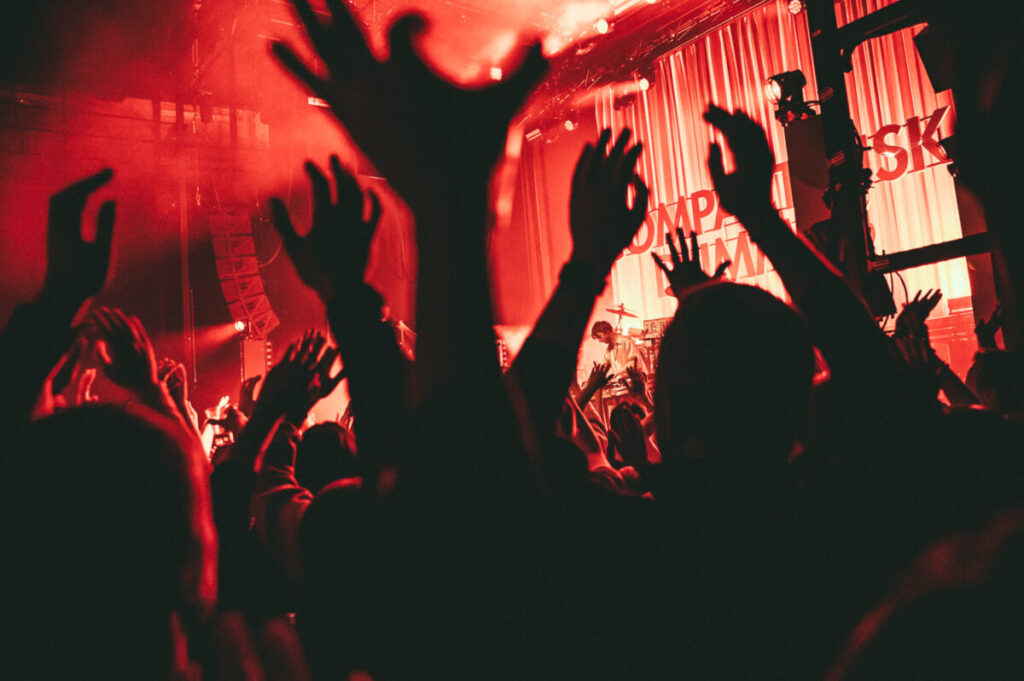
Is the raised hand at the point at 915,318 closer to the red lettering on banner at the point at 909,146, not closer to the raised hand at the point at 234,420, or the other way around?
the raised hand at the point at 234,420

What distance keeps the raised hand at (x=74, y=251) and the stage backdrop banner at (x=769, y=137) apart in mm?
4405

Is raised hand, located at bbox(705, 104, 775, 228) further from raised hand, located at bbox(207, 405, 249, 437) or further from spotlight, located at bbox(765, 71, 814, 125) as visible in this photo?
spotlight, located at bbox(765, 71, 814, 125)

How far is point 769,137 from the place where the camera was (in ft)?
24.5

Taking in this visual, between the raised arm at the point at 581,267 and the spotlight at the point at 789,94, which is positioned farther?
the spotlight at the point at 789,94

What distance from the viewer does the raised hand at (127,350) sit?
1632 millimetres

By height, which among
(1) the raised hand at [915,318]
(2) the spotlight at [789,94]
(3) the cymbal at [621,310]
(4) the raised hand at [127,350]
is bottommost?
(1) the raised hand at [915,318]

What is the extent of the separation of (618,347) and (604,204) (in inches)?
325

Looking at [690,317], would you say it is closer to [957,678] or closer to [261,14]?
[957,678]

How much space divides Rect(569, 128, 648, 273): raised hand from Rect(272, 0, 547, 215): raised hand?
1.06 ft

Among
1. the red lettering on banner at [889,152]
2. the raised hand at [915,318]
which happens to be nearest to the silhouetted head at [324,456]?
the raised hand at [915,318]

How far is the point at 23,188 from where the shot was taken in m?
6.98

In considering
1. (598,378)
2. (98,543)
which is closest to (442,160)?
(98,543)

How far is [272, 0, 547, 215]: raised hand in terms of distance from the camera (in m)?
0.65

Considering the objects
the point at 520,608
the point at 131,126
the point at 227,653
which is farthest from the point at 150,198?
the point at 520,608
